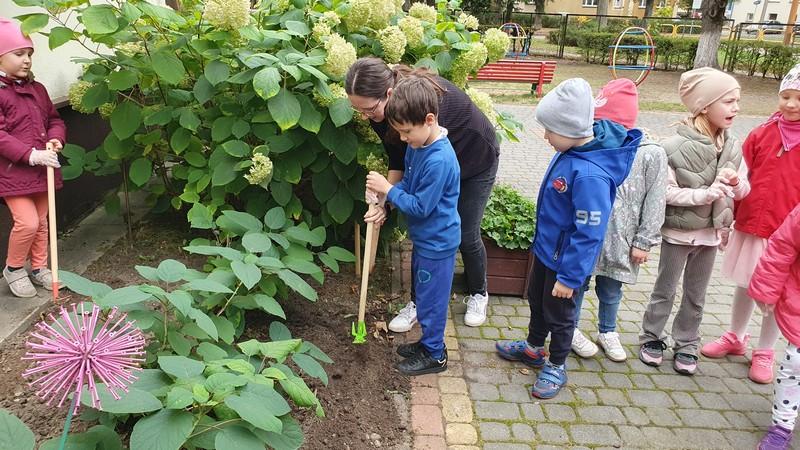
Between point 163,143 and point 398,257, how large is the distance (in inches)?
76.4

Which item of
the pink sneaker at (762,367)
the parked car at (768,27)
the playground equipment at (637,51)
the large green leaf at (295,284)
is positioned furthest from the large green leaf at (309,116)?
the parked car at (768,27)

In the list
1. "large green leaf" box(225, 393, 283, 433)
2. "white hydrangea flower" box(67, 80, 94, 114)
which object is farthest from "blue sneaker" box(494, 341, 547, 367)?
"white hydrangea flower" box(67, 80, 94, 114)

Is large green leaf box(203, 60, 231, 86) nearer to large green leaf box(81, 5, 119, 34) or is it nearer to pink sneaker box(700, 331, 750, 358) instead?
large green leaf box(81, 5, 119, 34)

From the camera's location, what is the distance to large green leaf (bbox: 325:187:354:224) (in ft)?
11.7

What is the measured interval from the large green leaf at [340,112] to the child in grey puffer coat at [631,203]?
1.32m

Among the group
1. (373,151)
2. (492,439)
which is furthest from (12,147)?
(492,439)

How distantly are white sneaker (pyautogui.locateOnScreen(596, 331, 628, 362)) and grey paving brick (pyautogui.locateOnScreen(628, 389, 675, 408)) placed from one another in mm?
282

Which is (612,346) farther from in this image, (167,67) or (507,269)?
(167,67)

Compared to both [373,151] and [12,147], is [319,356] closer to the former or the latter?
[373,151]

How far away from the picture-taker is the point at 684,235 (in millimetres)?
3133

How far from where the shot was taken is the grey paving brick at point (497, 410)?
9.48 feet

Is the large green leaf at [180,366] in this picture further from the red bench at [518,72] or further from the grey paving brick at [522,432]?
the red bench at [518,72]

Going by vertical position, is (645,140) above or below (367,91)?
below

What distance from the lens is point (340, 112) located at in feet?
10.4
